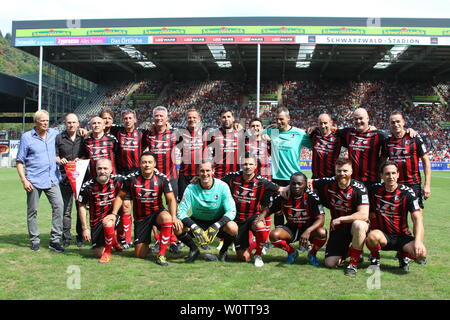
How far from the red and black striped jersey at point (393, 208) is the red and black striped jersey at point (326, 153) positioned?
0.79 m

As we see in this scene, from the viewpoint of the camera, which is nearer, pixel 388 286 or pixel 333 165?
pixel 388 286

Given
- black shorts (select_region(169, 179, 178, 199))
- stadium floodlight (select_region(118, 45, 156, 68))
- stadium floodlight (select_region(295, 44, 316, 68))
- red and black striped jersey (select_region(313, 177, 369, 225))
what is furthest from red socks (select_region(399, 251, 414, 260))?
stadium floodlight (select_region(118, 45, 156, 68))

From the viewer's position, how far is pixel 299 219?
4.65 meters

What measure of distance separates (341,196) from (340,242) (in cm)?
52

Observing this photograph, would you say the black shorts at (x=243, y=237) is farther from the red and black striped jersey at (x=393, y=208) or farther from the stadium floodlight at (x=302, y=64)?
the stadium floodlight at (x=302, y=64)

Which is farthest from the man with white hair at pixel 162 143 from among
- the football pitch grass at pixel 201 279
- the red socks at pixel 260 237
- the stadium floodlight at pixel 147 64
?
the stadium floodlight at pixel 147 64

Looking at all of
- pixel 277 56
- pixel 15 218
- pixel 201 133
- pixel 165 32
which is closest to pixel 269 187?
pixel 201 133

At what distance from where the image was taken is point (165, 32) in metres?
22.9

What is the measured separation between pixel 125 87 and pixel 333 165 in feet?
101

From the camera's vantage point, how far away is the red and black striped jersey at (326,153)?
203 inches

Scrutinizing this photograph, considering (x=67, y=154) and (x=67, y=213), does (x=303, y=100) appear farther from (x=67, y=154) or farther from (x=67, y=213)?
(x=67, y=213)

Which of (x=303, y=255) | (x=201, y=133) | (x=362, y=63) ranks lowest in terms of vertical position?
(x=303, y=255)
